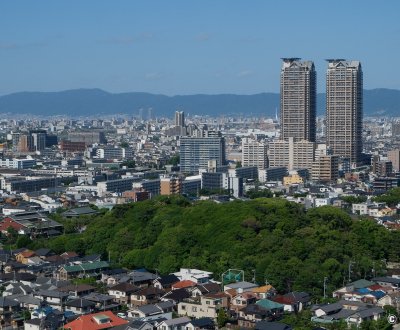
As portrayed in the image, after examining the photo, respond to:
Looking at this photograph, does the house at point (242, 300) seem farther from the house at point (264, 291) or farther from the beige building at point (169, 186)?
the beige building at point (169, 186)

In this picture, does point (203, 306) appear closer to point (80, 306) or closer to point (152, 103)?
point (80, 306)

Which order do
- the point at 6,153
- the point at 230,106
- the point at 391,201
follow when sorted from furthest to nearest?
the point at 230,106 < the point at 6,153 < the point at 391,201

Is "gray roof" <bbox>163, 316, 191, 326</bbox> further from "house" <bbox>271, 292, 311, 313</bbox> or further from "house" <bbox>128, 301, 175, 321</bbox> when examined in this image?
"house" <bbox>271, 292, 311, 313</bbox>

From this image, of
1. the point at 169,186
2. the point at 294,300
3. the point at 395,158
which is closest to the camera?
the point at 294,300

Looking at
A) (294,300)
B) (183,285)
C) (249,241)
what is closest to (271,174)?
(249,241)

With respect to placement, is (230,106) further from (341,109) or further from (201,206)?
(201,206)

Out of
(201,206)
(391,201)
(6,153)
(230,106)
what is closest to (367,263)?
(201,206)
